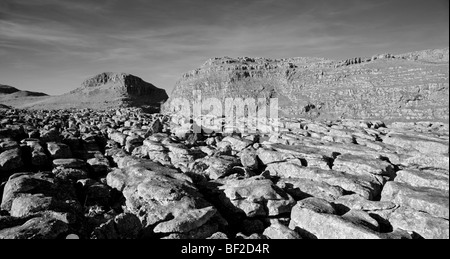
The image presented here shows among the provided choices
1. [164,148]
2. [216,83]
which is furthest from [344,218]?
[216,83]

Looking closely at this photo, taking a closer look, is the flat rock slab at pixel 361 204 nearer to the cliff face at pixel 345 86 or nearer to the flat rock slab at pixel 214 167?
the flat rock slab at pixel 214 167

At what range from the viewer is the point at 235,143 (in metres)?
34.7

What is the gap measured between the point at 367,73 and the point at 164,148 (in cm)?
11985

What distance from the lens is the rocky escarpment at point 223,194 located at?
13.8 meters

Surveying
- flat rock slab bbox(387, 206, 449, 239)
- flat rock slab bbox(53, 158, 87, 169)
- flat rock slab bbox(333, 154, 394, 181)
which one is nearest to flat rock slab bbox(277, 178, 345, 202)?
flat rock slab bbox(387, 206, 449, 239)

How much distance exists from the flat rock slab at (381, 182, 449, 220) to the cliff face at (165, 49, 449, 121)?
82561 mm

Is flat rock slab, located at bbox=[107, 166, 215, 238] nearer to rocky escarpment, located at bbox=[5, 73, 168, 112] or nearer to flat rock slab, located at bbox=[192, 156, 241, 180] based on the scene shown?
flat rock slab, located at bbox=[192, 156, 241, 180]

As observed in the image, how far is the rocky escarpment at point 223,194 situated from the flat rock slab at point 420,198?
0.18 feet

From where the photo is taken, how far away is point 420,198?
17297 millimetres

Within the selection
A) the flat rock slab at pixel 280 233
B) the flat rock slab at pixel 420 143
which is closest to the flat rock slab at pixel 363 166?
the flat rock slab at pixel 420 143

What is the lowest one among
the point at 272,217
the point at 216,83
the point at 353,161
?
the point at 272,217

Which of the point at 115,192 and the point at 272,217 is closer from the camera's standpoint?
the point at 272,217

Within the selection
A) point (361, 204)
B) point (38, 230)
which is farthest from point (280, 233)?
point (38, 230)
